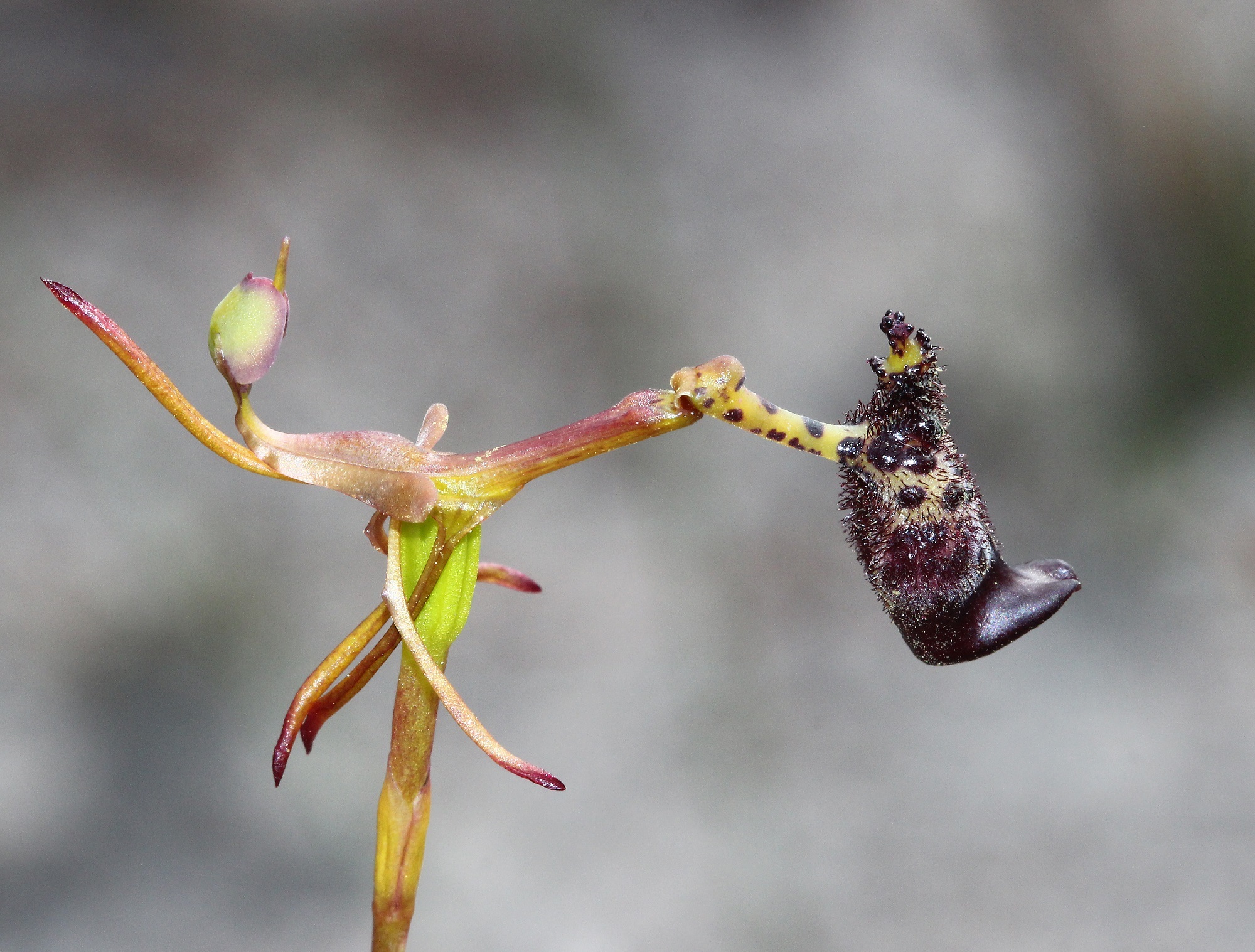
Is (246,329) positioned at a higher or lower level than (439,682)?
higher

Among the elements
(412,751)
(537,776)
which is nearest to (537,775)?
(537,776)

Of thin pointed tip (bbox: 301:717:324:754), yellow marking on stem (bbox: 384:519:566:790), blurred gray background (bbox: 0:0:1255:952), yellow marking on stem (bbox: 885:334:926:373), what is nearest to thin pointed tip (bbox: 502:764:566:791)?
yellow marking on stem (bbox: 384:519:566:790)

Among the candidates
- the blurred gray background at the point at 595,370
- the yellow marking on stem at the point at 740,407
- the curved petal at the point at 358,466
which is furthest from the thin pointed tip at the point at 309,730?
the blurred gray background at the point at 595,370

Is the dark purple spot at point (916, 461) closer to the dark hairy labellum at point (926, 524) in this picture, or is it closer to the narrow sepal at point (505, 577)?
the dark hairy labellum at point (926, 524)

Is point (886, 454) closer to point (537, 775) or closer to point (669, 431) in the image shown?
point (669, 431)

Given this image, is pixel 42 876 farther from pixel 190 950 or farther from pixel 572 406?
pixel 572 406

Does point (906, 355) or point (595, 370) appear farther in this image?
point (595, 370)

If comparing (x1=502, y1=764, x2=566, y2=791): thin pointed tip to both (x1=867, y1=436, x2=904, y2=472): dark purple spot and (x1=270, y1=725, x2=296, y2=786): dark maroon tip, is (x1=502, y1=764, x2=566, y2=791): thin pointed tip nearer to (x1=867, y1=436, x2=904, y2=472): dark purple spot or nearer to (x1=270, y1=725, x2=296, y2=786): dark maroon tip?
(x1=270, y1=725, x2=296, y2=786): dark maroon tip
